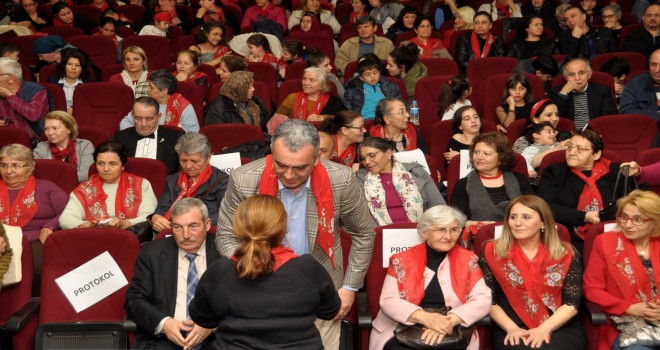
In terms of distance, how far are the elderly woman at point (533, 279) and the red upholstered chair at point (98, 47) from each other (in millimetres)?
5502

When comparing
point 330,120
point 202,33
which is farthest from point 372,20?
point 330,120

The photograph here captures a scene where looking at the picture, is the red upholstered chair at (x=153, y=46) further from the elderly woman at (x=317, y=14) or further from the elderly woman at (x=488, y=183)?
the elderly woman at (x=488, y=183)

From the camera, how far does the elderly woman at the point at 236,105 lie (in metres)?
6.57

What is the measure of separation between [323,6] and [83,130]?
4.61 meters

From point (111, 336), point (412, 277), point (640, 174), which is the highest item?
point (640, 174)

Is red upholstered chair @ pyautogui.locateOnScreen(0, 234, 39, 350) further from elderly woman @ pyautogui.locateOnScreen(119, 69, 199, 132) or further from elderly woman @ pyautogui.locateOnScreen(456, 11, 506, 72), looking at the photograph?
elderly woman @ pyautogui.locateOnScreen(456, 11, 506, 72)

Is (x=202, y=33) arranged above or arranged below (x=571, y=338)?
above

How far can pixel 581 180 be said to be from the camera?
512 cm

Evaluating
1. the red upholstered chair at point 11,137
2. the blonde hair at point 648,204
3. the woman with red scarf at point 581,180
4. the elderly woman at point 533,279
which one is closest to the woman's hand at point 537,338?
the elderly woman at point 533,279

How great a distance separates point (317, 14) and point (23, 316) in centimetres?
648

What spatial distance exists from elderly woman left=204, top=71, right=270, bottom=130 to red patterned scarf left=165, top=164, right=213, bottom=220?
1.31m

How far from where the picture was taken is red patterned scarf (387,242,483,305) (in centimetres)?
413

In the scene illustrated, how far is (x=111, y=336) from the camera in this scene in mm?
4152

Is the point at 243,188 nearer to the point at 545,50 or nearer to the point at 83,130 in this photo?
the point at 83,130
